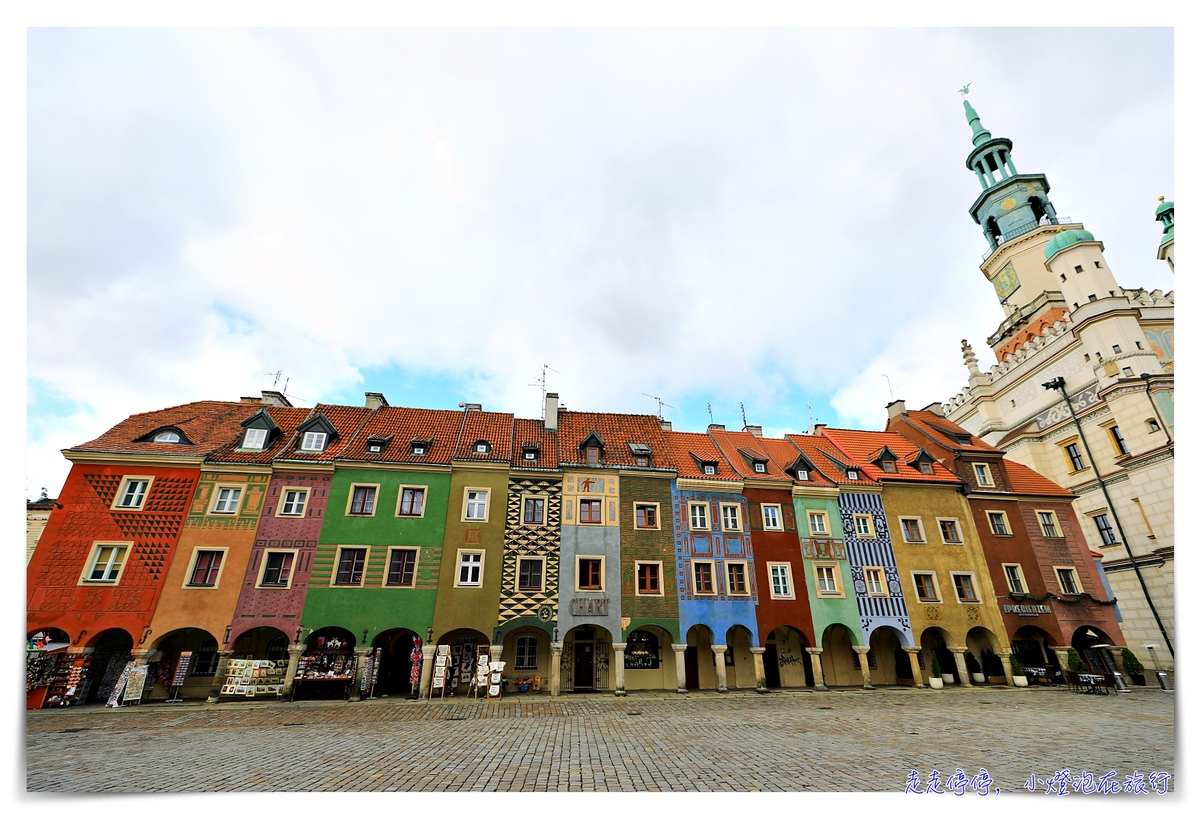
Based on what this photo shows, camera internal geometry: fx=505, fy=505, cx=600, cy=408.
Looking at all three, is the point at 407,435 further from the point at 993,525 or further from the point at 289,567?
the point at 993,525

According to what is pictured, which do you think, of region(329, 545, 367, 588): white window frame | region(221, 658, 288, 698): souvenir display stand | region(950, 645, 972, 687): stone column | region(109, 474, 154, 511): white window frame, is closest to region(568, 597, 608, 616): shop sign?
region(329, 545, 367, 588): white window frame

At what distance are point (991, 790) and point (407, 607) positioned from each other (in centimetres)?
1848

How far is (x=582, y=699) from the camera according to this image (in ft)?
62.3

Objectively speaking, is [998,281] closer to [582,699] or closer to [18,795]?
[582,699]

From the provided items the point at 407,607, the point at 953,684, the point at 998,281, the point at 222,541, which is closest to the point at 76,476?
the point at 222,541

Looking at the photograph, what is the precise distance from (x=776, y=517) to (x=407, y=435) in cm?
1823

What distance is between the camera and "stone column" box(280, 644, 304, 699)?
18391 mm

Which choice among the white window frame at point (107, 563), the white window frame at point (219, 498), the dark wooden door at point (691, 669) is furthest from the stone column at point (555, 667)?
the white window frame at point (107, 563)

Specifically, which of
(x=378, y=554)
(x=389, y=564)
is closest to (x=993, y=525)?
(x=389, y=564)

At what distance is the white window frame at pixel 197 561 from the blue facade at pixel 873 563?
2658cm

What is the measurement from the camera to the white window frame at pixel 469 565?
20.5 metres

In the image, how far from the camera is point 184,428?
73.7 ft

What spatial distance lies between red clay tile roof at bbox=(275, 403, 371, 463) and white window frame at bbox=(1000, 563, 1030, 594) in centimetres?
3118

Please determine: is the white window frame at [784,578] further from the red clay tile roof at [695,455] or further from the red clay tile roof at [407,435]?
the red clay tile roof at [407,435]
